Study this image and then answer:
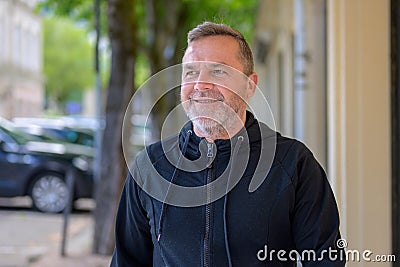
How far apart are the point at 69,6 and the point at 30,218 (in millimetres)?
3352

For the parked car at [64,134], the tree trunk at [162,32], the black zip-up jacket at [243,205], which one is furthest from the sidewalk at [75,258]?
the black zip-up jacket at [243,205]

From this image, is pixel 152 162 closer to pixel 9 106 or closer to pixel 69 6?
pixel 9 106

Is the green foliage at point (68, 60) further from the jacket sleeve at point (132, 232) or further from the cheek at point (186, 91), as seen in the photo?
the cheek at point (186, 91)

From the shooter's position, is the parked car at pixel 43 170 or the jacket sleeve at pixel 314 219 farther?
the parked car at pixel 43 170

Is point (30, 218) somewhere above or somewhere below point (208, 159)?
below

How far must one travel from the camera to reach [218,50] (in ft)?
6.36

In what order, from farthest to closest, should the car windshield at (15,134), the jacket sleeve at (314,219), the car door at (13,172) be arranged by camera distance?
the car door at (13,172)
the car windshield at (15,134)
the jacket sleeve at (314,219)

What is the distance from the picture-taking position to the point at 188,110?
199 centimetres

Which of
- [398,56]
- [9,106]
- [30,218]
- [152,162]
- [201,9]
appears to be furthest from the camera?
[201,9]

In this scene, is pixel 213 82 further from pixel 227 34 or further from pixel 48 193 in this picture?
pixel 48 193

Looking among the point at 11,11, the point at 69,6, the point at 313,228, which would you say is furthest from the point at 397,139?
the point at 69,6

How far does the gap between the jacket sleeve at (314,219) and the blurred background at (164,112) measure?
2.03 ft

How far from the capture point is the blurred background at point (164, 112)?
328 centimetres

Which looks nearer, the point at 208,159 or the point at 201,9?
the point at 208,159
